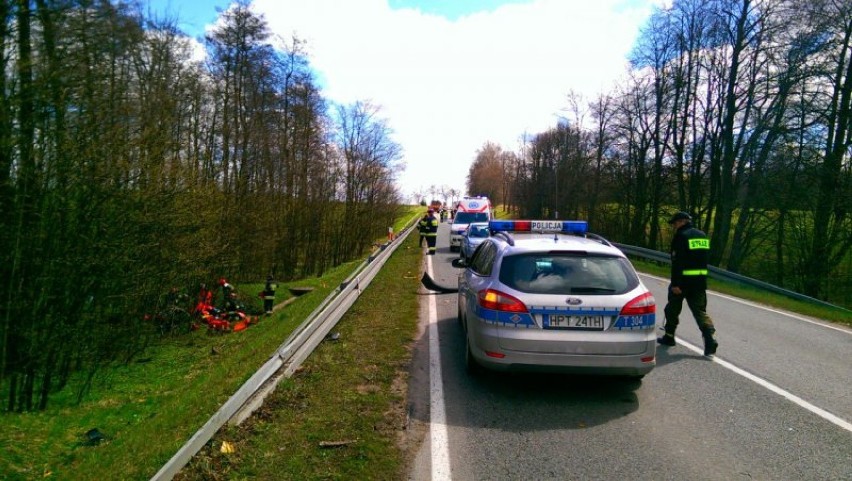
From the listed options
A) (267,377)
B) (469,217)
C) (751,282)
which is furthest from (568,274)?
(469,217)

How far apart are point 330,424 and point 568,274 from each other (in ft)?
8.88

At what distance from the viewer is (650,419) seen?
4.82 m

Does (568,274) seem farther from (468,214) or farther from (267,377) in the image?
(468,214)

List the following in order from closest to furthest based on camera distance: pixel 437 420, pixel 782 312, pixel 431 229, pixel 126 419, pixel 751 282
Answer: pixel 437 420, pixel 126 419, pixel 782 312, pixel 751 282, pixel 431 229

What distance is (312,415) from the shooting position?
468 cm

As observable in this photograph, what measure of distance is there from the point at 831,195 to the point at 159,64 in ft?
77.7

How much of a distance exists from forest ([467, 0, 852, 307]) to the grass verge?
19.9 m

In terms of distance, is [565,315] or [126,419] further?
[126,419]

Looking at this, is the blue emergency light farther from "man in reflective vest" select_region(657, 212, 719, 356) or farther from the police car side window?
"man in reflective vest" select_region(657, 212, 719, 356)

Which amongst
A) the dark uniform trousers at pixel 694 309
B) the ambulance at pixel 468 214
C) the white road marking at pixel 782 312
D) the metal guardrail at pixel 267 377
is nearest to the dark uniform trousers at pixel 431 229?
the ambulance at pixel 468 214

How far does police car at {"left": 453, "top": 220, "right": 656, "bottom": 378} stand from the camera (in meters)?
5.06

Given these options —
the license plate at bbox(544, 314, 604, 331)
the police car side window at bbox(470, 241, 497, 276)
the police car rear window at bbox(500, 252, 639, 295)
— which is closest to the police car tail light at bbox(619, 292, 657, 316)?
the police car rear window at bbox(500, 252, 639, 295)

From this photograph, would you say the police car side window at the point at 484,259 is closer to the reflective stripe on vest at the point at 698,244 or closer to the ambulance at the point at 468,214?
the reflective stripe on vest at the point at 698,244

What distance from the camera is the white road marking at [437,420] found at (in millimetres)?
3834
